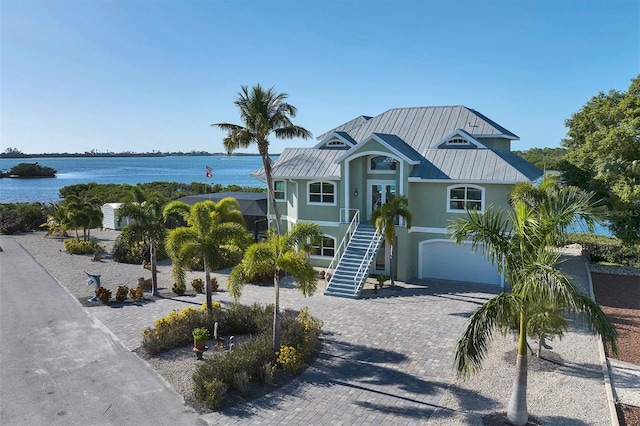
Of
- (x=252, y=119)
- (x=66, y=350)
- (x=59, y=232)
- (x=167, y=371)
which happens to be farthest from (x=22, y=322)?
(x=59, y=232)

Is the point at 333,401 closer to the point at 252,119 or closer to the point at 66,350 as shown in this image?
the point at 66,350

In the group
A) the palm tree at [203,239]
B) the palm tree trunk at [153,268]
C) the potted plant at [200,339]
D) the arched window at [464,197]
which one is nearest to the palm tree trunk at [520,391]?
the potted plant at [200,339]

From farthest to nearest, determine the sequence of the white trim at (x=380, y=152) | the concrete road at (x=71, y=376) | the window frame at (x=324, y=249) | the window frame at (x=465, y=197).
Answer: the window frame at (x=324, y=249) → the white trim at (x=380, y=152) → the window frame at (x=465, y=197) → the concrete road at (x=71, y=376)

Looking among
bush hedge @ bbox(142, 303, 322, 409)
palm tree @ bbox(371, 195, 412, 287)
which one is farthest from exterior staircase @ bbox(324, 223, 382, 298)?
bush hedge @ bbox(142, 303, 322, 409)

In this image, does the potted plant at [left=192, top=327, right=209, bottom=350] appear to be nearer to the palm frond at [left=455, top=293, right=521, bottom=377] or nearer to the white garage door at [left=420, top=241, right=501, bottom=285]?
the palm frond at [left=455, top=293, right=521, bottom=377]

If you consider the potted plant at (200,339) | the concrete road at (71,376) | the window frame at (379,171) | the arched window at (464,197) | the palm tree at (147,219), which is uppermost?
the window frame at (379,171)

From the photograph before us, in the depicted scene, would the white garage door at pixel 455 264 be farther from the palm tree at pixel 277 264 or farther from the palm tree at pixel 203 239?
the palm tree at pixel 277 264

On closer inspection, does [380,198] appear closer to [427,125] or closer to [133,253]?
[427,125]
